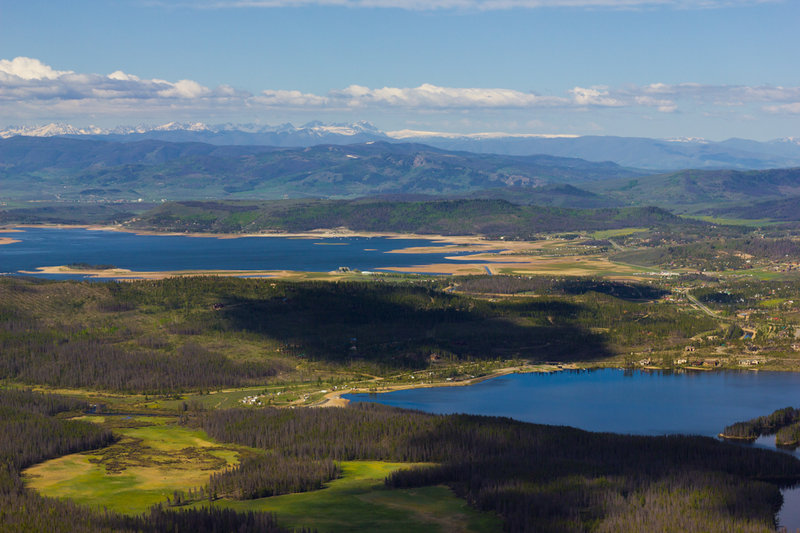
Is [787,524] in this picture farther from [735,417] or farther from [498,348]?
[498,348]

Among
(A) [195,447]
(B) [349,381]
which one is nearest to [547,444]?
(A) [195,447]

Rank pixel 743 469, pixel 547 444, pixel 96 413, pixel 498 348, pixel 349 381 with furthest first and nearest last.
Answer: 1. pixel 498 348
2. pixel 349 381
3. pixel 96 413
4. pixel 547 444
5. pixel 743 469

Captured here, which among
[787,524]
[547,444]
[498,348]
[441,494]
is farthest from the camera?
[498,348]

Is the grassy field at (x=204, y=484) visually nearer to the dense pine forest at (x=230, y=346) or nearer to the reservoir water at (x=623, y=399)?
the reservoir water at (x=623, y=399)

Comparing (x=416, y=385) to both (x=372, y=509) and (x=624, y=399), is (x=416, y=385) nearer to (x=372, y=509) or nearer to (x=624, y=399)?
(x=624, y=399)

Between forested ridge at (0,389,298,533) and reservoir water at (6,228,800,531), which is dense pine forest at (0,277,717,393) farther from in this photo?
forested ridge at (0,389,298,533)

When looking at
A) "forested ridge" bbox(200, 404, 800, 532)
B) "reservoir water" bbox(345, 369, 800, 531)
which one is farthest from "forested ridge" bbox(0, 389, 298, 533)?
"reservoir water" bbox(345, 369, 800, 531)
